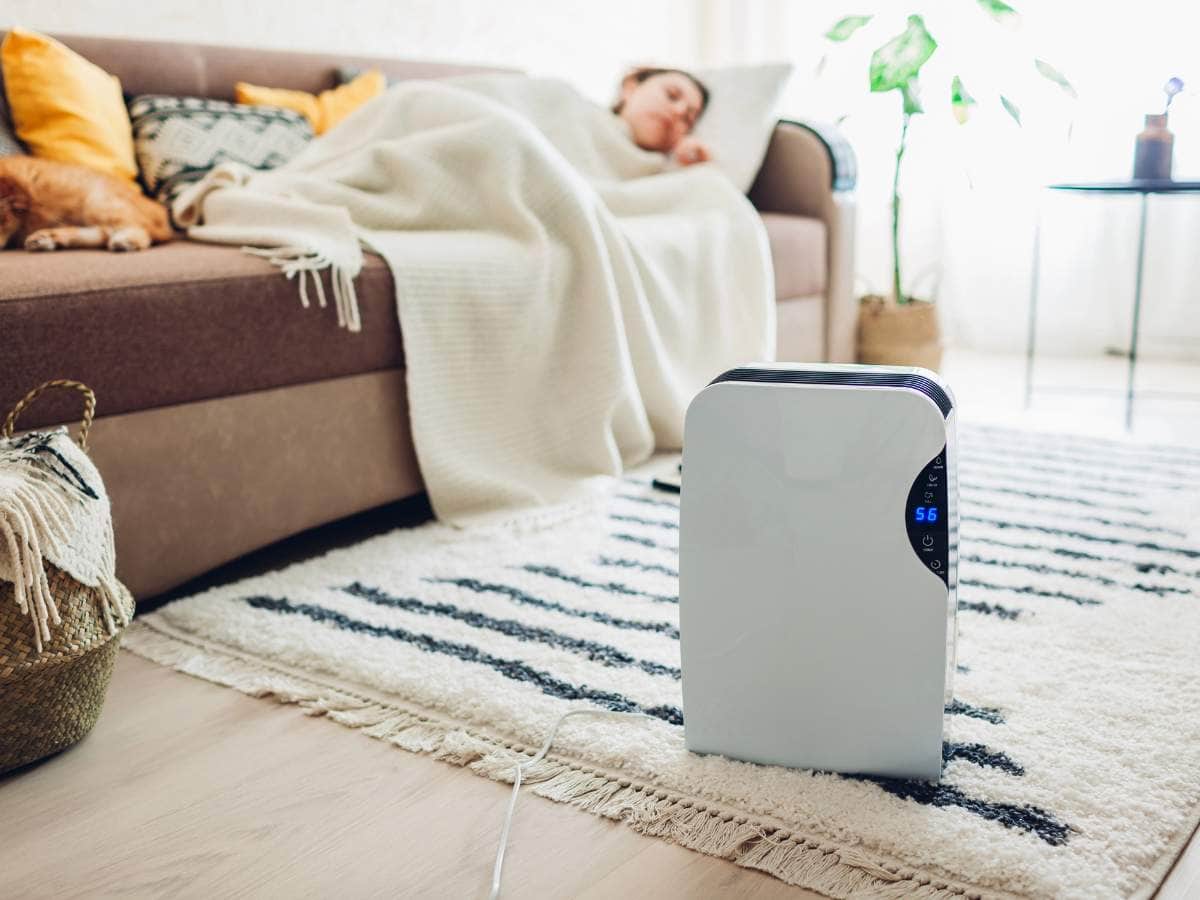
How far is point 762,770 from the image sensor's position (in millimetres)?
948

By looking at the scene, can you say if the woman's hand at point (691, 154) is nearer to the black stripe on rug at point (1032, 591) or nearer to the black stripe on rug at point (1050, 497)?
the black stripe on rug at point (1050, 497)

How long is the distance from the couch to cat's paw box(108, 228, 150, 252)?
0.04 metres

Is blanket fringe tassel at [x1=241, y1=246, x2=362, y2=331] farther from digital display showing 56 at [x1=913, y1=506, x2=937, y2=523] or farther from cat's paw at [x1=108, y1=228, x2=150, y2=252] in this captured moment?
digital display showing 56 at [x1=913, y1=506, x2=937, y2=523]

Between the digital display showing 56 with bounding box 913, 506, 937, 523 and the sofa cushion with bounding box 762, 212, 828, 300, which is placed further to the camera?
the sofa cushion with bounding box 762, 212, 828, 300

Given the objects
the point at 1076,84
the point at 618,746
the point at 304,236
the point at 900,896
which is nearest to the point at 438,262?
the point at 304,236

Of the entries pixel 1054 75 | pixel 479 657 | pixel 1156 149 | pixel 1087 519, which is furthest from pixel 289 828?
pixel 1054 75

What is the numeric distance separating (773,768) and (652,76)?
193cm

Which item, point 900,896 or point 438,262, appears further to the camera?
point 438,262

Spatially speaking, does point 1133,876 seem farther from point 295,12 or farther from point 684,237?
point 295,12

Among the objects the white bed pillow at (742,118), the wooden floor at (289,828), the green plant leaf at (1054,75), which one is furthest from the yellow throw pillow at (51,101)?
the green plant leaf at (1054,75)

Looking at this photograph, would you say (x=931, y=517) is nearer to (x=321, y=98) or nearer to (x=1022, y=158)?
(x=321, y=98)

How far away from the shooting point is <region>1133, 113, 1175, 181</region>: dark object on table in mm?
2250

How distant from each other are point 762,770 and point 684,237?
132 centimetres

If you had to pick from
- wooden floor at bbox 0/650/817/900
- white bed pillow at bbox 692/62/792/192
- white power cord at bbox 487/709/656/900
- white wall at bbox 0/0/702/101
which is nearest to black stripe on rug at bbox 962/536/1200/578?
white power cord at bbox 487/709/656/900
